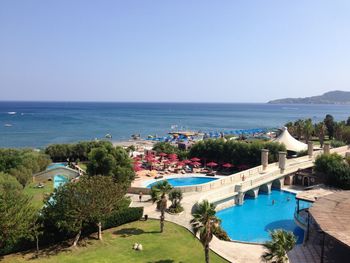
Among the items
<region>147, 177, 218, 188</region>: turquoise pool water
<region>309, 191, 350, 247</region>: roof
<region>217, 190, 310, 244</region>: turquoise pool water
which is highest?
<region>309, 191, 350, 247</region>: roof

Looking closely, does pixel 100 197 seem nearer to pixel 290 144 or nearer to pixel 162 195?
pixel 162 195

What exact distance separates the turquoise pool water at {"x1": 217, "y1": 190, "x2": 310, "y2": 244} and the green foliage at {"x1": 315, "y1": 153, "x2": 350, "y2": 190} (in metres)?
5.01

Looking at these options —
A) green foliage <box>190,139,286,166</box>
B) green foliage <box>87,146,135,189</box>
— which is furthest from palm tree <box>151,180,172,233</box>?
green foliage <box>190,139,286,166</box>

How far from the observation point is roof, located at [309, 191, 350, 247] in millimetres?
18859

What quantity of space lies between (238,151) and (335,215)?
1258 inches

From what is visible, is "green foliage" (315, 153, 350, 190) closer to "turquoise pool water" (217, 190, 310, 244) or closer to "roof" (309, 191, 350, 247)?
"turquoise pool water" (217, 190, 310, 244)

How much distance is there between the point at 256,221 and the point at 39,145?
82.4 meters

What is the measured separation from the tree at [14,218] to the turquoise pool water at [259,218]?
54.5ft

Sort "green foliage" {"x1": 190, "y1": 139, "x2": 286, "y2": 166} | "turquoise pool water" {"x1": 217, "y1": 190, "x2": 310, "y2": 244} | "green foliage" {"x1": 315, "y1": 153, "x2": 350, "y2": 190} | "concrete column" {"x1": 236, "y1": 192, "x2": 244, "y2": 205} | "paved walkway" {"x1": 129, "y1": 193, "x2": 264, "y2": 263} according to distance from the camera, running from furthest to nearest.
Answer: "green foliage" {"x1": 190, "y1": 139, "x2": 286, "y2": 166}, "green foliage" {"x1": 315, "y1": 153, "x2": 350, "y2": 190}, "concrete column" {"x1": 236, "y1": 192, "x2": 244, "y2": 205}, "turquoise pool water" {"x1": 217, "y1": 190, "x2": 310, "y2": 244}, "paved walkway" {"x1": 129, "y1": 193, "x2": 264, "y2": 263}

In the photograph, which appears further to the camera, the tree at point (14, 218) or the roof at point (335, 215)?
the tree at point (14, 218)

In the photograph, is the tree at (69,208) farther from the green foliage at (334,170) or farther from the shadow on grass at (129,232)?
the green foliage at (334,170)

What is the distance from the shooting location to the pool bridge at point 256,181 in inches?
1485

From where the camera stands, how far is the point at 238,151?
54.4 meters

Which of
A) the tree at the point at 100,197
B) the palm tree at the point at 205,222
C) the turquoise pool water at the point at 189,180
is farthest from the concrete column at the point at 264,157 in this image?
the palm tree at the point at 205,222
